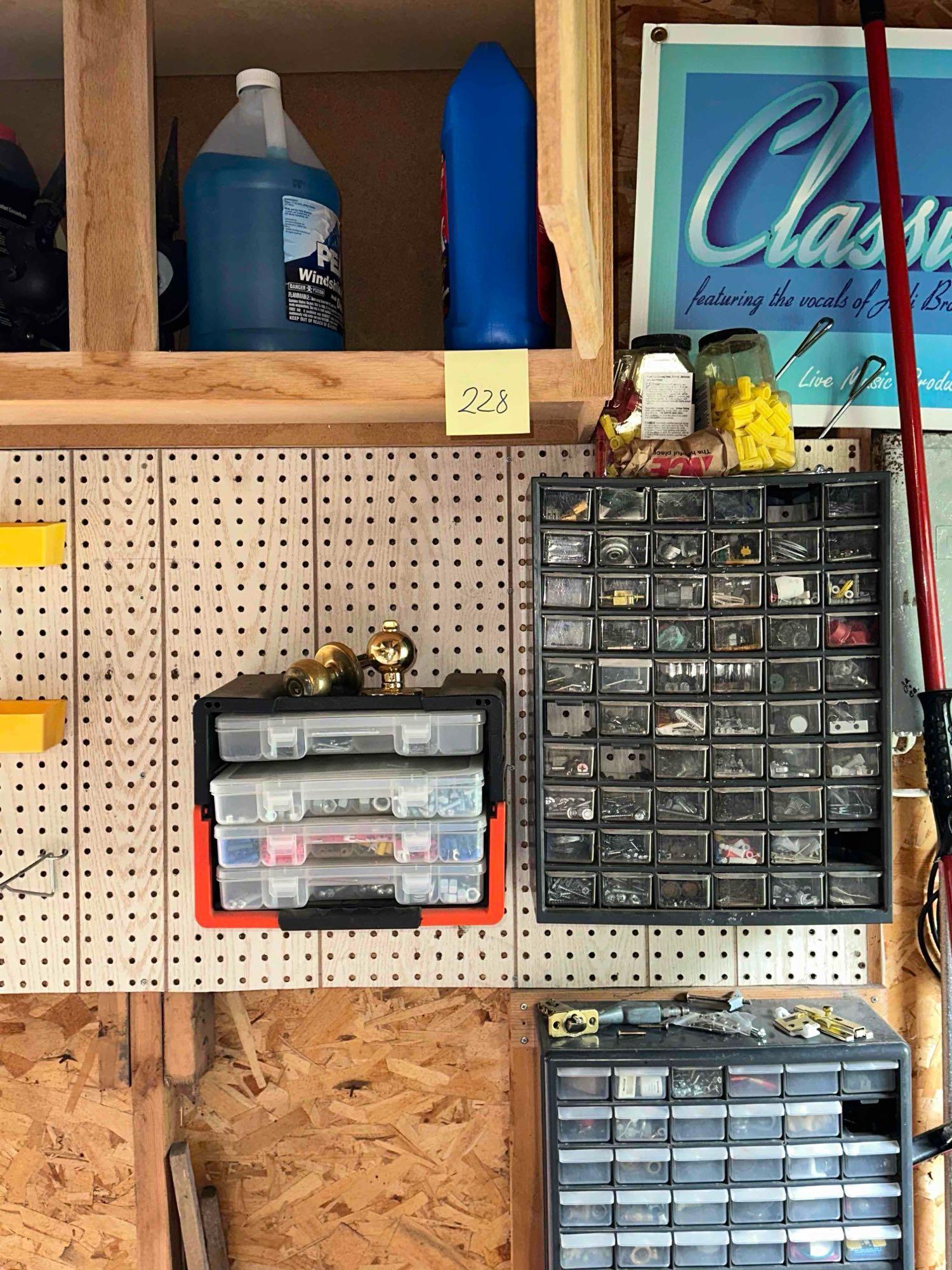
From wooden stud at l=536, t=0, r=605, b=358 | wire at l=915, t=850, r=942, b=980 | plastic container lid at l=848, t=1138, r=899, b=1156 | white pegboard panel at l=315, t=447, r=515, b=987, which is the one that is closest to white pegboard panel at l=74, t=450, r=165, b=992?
white pegboard panel at l=315, t=447, r=515, b=987

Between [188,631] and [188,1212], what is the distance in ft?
2.47

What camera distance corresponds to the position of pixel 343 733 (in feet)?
3.35

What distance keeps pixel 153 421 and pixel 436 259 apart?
1.39ft

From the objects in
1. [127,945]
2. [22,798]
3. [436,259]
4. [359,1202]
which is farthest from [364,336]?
[359,1202]

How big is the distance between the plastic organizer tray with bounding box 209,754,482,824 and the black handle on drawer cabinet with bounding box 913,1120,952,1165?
2.30 ft

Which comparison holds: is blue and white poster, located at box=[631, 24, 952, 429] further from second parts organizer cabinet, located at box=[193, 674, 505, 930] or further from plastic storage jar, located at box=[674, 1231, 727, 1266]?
plastic storage jar, located at box=[674, 1231, 727, 1266]

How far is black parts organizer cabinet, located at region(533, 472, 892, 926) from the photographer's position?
1.07 metres

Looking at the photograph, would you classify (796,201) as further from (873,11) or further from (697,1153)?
(697,1153)

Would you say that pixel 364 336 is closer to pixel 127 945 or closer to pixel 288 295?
pixel 288 295

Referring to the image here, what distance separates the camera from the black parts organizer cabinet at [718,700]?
107 centimetres

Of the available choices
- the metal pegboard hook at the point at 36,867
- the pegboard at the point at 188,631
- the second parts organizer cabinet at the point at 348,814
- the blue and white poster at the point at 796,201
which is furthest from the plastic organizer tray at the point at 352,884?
the blue and white poster at the point at 796,201

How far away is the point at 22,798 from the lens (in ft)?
4.12

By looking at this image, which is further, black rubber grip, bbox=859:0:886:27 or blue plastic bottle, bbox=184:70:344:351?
black rubber grip, bbox=859:0:886:27

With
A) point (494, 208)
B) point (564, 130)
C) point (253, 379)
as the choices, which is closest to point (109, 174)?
point (253, 379)
